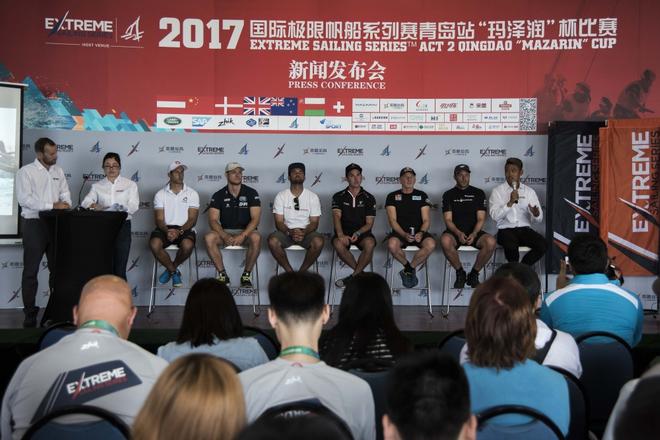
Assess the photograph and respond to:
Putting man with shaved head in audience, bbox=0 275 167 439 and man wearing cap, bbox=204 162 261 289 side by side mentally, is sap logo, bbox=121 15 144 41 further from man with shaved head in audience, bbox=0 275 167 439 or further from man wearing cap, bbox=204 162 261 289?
man with shaved head in audience, bbox=0 275 167 439

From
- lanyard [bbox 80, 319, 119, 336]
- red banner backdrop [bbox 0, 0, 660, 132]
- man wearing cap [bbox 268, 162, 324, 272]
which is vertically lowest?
lanyard [bbox 80, 319, 119, 336]

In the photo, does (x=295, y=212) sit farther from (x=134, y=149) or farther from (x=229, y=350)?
(x=229, y=350)

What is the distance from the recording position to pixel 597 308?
9.15ft

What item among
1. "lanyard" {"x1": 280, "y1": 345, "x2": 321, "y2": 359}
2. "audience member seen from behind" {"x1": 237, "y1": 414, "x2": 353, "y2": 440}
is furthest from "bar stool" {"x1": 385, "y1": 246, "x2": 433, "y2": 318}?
"audience member seen from behind" {"x1": 237, "y1": 414, "x2": 353, "y2": 440}

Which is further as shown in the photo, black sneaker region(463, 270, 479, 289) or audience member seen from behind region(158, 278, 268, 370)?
black sneaker region(463, 270, 479, 289)

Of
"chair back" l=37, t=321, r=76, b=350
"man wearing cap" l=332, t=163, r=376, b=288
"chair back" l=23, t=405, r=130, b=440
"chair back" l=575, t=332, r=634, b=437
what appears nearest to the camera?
"chair back" l=23, t=405, r=130, b=440

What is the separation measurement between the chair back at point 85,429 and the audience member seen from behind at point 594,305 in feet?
6.24

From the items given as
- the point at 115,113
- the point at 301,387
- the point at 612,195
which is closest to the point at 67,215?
the point at 115,113

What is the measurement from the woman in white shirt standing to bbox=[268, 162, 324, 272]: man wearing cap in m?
1.25

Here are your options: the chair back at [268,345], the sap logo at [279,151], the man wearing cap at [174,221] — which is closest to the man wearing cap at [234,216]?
the man wearing cap at [174,221]

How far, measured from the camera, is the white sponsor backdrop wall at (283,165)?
666cm

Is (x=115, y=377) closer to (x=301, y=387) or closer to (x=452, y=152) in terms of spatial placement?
(x=301, y=387)

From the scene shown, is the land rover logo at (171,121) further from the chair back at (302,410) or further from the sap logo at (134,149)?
the chair back at (302,410)

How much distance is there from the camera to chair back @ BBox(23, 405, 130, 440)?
60.7 inches
